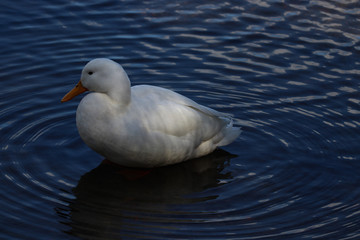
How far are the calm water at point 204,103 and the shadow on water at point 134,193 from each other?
19 mm

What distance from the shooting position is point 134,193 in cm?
735

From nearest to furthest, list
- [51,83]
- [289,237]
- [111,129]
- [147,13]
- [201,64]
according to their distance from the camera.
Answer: [289,237]
[111,129]
[51,83]
[201,64]
[147,13]

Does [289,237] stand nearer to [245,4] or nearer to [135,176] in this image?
[135,176]

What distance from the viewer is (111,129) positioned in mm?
7156

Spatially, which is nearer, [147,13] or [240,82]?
[240,82]

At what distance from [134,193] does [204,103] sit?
234 centimetres

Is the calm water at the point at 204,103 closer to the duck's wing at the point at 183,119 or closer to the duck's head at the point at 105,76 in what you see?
the duck's wing at the point at 183,119

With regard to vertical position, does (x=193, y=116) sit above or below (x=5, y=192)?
above

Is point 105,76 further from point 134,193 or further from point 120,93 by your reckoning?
point 134,193

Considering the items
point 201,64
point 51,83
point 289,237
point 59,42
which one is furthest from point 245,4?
point 289,237

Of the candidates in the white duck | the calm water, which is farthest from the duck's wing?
the calm water

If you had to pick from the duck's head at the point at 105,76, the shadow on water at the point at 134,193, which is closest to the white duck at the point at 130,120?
the duck's head at the point at 105,76

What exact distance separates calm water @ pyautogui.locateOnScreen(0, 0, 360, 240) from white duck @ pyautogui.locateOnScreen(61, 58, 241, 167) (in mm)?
372

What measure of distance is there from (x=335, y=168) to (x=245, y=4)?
541 cm
